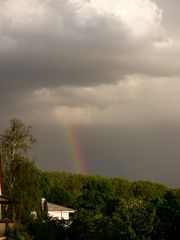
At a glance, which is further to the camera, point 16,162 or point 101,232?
point 16,162

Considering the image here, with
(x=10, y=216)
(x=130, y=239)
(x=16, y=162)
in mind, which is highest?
(x=16, y=162)

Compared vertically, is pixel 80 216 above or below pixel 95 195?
below

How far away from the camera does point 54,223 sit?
43.8 m

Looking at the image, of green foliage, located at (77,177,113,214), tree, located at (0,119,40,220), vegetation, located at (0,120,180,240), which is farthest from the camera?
green foliage, located at (77,177,113,214)

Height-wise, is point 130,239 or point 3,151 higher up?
point 3,151

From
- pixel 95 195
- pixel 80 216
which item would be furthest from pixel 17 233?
pixel 95 195

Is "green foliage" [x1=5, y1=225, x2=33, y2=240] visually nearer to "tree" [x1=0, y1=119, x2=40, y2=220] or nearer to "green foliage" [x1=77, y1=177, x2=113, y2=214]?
"tree" [x1=0, y1=119, x2=40, y2=220]

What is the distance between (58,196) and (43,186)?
14.7 feet

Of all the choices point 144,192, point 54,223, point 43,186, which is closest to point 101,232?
point 54,223

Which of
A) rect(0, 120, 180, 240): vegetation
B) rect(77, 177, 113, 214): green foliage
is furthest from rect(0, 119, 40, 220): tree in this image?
rect(77, 177, 113, 214): green foliage

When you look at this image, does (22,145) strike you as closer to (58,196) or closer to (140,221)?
(140,221)

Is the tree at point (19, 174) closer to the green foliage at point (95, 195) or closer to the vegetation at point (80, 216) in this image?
the vegetation at point (80, 216)

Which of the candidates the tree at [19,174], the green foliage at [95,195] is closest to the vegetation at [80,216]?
the tree at [19,174]

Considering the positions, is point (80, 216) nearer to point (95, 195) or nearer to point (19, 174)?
point (19, 174)
